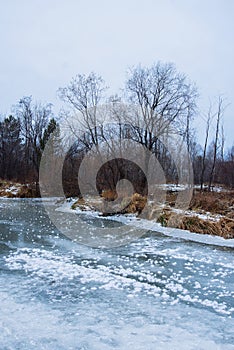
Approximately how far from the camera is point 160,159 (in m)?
23.4

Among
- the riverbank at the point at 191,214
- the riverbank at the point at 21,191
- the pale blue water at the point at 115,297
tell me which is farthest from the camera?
the riverbank at the point at 21,191

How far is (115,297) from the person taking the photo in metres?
4.63

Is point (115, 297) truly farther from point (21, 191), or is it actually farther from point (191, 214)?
point (21, 191)

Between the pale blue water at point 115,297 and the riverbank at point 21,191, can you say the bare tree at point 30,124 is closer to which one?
the riverbank at point 21,191

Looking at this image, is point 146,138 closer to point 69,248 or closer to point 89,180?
point 89,180

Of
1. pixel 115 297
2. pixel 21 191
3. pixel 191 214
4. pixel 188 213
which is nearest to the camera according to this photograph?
pixel 115 297

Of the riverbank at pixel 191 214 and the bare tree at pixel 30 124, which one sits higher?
the bare tree at pixel 30 124

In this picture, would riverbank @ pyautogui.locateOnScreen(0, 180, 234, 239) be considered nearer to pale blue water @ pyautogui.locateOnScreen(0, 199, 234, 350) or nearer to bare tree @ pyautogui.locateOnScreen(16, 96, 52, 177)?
pale blue water @ pyautogui.locateOnScreen(0, 199, 234, 350)

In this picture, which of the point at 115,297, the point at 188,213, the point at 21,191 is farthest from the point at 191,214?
the point at 21,191

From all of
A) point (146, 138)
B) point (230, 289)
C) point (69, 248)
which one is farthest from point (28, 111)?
point (230, 289)

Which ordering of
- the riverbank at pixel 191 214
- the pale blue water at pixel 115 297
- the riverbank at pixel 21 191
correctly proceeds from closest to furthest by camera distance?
1. the pale blue water at pixel 115 297
2. the riverbank at pixel 191 214
3. the riverbank at pixel 21 191

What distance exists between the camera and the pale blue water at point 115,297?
11.2ft

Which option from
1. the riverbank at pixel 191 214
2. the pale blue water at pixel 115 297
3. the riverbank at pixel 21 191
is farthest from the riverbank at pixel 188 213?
the riverbank at pixel 21 191

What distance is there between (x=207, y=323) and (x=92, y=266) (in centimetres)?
284
